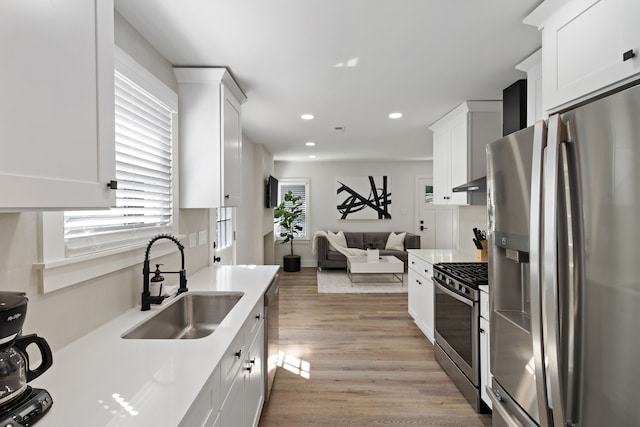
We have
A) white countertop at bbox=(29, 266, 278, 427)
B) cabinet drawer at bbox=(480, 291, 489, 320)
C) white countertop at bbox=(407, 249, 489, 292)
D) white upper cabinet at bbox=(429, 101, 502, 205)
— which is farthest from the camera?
white countertop at bbox=(407, 249, 489, 292)

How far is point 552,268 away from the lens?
97cm

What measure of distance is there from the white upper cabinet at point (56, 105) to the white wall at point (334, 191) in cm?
669

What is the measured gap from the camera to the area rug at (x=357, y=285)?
5.41 m

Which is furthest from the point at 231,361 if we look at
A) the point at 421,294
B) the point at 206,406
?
Result: the point at 421,294

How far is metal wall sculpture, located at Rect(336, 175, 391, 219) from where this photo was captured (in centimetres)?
777

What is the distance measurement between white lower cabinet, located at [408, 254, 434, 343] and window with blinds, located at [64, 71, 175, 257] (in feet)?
8.08

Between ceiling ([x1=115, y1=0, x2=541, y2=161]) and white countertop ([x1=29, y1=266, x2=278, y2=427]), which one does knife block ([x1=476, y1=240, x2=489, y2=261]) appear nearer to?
ceiling ([x1=115, y1=0, x2=541, y2=161])

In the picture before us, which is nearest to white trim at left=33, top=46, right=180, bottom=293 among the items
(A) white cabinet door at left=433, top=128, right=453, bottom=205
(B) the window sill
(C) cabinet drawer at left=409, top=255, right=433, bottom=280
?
(B) the window sill

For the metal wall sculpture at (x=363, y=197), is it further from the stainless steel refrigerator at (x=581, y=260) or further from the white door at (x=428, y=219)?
the stainless steel refrigerator at (x=581, y=260)

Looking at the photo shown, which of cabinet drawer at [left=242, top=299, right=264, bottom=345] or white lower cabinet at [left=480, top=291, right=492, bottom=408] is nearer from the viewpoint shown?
cabinet drawer at [left=242, top=299, right=264, bottom=345]

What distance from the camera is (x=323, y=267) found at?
699 centimetres

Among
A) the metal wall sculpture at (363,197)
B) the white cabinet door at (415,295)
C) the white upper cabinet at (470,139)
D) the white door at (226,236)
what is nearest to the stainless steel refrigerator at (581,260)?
the white upper cabinet at (470,139)

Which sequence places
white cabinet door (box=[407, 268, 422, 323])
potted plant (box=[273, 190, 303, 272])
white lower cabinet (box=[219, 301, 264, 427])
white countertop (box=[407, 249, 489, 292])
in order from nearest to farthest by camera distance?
white lower cabinet (box=[219, 301, 264, 427])
white countertop (box=[407, 249, 489, 292])
white cabinet door (box=[407, 268, 422, 323])
potted plant (box=[273, 190, 303, 272])

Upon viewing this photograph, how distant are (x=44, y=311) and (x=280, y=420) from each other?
1.60 metres
